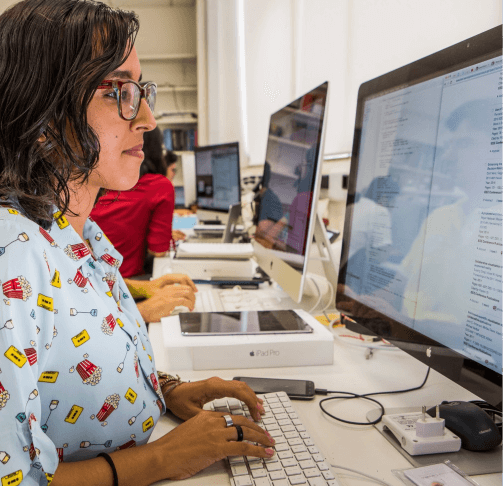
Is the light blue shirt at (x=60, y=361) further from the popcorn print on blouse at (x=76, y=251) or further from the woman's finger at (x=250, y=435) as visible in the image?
the woman's finger at (x=250, y=435)

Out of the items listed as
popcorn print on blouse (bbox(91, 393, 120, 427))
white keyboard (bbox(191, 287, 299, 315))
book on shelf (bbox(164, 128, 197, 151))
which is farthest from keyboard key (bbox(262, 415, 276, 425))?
book on shelf (bbox(164, 128, 197, 151))

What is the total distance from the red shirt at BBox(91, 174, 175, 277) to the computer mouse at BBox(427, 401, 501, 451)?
176 centimetres

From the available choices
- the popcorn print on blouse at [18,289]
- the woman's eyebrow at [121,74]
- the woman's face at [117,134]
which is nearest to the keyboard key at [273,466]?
the popcorn print on blouse at [18,289]

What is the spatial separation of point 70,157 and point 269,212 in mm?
818

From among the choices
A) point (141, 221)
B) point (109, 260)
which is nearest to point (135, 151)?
point (109, 260)

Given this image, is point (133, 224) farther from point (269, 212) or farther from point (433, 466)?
point (433, 466)

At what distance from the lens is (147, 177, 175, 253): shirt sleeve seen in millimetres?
2281

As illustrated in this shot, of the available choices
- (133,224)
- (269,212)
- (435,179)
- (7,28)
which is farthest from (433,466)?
(133,224)

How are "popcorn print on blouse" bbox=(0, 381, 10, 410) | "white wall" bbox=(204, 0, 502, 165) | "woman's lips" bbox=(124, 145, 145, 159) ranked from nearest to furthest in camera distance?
"popcorn print on blouse" bbox=(0, 381, 10, 410) < "woman's lips" bbox=(124, 145, 145, 159) < "white wall" bbox=(204, 0, 502, 165)

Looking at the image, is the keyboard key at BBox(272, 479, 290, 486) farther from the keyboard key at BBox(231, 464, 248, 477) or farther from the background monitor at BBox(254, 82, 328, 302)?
the background monitor at BBox(254, 82, 328, 302)

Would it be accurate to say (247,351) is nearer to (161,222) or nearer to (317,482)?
(317,482)

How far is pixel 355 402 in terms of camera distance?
0.78 meters

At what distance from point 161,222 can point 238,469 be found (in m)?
1.79

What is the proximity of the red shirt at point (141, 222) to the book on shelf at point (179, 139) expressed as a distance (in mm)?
2914
